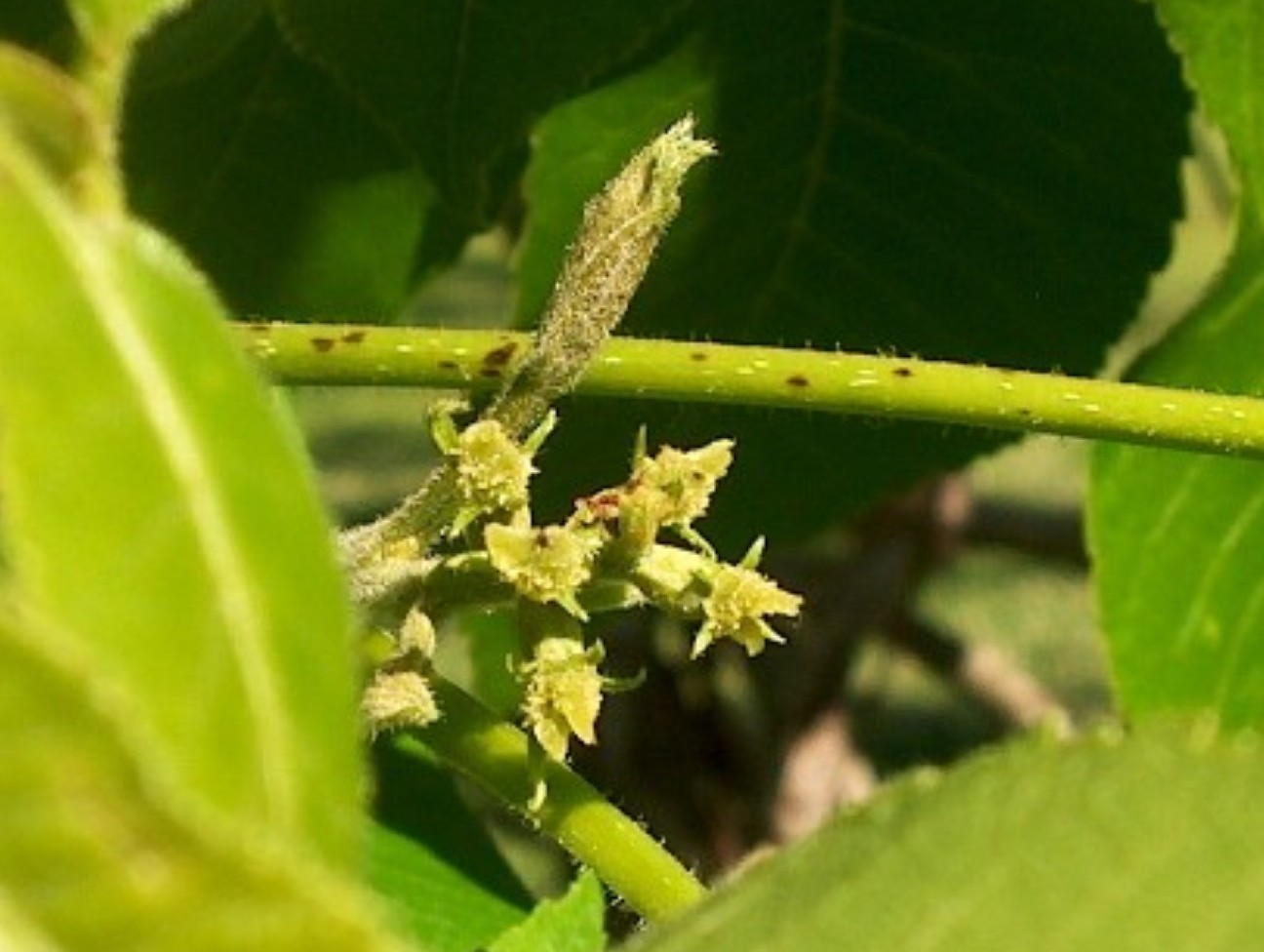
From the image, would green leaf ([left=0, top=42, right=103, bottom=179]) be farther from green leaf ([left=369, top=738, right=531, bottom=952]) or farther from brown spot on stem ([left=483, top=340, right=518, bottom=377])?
green leaf ([left=369, top=738, right=531, bottom=952])

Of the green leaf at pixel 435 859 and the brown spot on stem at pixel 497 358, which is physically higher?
the brown spot on stem at pixel 497 358

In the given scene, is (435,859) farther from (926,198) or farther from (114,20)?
(114,20)

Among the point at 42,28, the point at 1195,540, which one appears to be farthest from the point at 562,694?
the point at 1195,540

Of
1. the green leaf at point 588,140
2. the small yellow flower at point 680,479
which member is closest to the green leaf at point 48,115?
the small yellow flower at point 680,479

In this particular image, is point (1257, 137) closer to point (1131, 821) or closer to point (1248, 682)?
point (1248, 682)

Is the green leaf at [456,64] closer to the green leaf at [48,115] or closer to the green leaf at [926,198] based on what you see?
the green leaf at [926,198]

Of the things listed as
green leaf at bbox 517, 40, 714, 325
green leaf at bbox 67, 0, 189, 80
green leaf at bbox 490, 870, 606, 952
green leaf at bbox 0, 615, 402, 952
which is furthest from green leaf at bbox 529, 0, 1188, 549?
green leaf at bbox 0, 615, 402, 952

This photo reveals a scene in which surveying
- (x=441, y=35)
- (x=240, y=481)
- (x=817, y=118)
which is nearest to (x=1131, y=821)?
(x=240, y=481)
